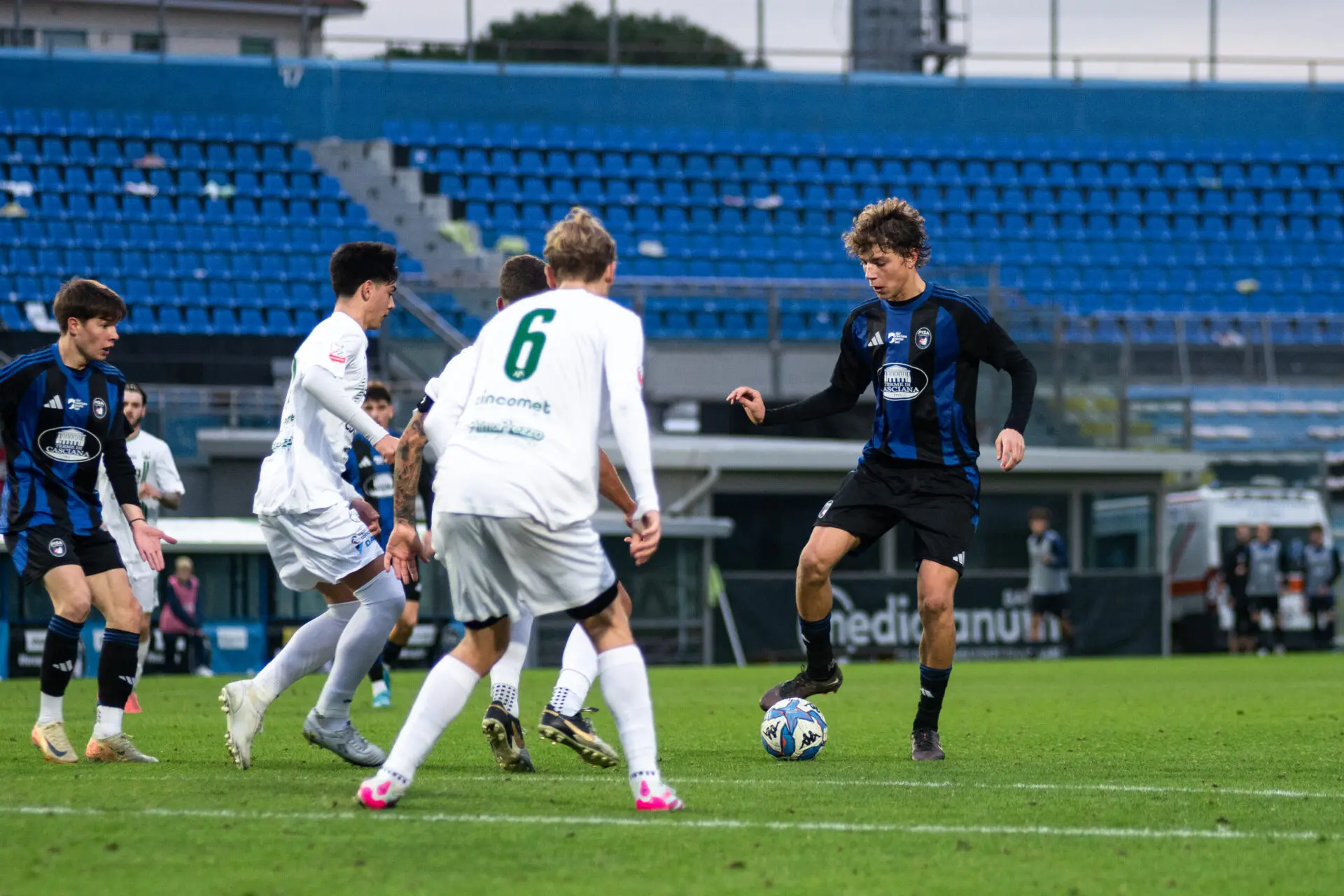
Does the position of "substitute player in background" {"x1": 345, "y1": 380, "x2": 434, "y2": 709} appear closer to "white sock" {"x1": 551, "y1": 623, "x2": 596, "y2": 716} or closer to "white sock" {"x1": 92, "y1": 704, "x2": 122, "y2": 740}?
"white sock" {"x1": 92, "y1": 704, "x2": 122, "y2": 740}

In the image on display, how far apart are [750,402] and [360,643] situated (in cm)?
183

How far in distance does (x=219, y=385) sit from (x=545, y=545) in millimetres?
17887

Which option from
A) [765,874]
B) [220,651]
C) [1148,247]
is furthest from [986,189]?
[765,874]

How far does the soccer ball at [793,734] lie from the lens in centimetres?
748

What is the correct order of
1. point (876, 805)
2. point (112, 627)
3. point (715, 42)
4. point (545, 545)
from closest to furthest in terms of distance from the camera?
point (545, 545)
point (876, 805)
point (112, 627)
point (715, 42)

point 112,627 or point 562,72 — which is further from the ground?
point 562,72

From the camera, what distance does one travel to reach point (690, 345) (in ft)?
72.8

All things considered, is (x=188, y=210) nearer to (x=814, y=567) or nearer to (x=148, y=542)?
(x=148, y=542)

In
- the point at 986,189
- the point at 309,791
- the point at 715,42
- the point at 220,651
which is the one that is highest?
the point at 715,42

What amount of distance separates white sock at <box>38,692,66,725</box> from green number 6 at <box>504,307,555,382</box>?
327 centimetres

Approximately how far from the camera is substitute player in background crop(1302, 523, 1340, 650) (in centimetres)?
2395

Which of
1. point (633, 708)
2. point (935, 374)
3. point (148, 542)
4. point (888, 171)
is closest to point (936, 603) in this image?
point (935, 374)

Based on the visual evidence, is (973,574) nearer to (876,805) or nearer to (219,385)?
(219,385)

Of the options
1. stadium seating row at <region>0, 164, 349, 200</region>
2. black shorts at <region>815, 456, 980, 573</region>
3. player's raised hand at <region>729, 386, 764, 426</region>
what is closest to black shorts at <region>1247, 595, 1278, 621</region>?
stadium seating row at <region>0, 164, 349, 200</region>
